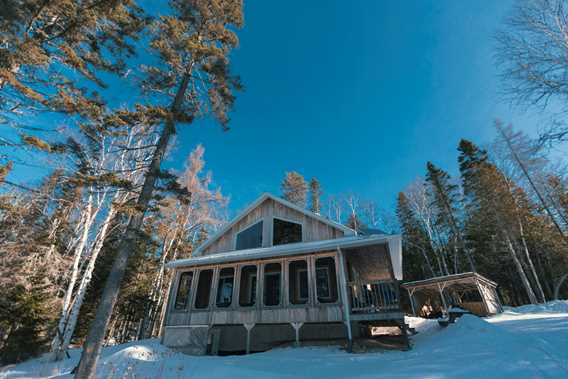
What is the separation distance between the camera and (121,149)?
7898mm

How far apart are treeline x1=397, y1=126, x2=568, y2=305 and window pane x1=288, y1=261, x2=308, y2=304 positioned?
45.6ft

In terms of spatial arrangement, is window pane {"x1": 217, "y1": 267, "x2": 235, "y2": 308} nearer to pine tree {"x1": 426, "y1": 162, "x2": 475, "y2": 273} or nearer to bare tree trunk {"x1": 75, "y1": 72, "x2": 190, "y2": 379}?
bare tree trunk {"x1": 75, "y1": 72, "x2": 190, "y2": 379}

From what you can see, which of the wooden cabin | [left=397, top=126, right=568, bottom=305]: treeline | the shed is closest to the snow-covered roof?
the wooden cabin

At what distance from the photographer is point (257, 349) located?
32.6 ft

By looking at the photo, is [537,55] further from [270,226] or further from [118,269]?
[118,269]

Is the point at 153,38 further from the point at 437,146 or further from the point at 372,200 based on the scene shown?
the point at 372,200

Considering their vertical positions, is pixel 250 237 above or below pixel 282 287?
above

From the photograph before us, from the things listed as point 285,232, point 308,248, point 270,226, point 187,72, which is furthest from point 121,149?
point 285,232

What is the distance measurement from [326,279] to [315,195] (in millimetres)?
20951

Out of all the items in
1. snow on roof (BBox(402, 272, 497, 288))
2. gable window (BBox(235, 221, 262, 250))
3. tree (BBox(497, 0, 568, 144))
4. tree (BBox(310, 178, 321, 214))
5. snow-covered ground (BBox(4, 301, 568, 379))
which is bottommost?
snow-covered ground (BBox(4, 301, 568, 379))

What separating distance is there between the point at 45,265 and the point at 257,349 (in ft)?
33.2

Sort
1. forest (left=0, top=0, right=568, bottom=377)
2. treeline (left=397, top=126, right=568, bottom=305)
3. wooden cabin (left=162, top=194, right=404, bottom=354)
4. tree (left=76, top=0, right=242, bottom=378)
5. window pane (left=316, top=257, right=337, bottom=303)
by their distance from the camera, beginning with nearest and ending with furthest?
forest (left=0, top=0, right=568, bottom=377)
tree (left=76, top=0, right=242, bottom=378)
wooden cabin (left=162, top=194, right=404, bottom=354)
window pane (left=316, top=257, right=337, bottom=303)
treeline (left=397, top=126, right=568, bottom=305)

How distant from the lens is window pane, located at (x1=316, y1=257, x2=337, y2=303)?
1140 centimetres

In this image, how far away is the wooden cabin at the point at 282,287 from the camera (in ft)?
29.6
